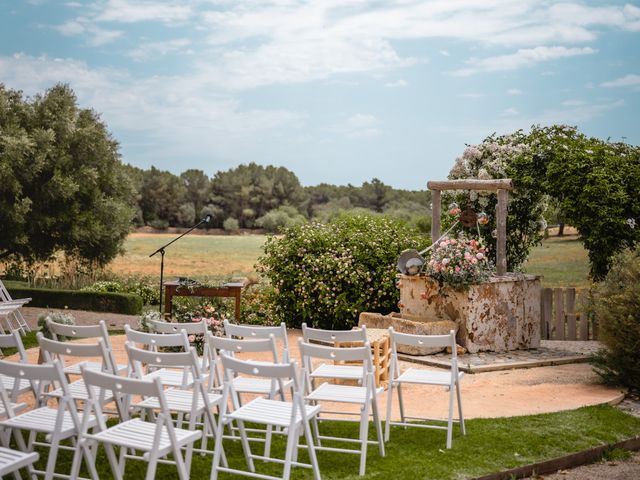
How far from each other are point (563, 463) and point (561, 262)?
52.1 ft

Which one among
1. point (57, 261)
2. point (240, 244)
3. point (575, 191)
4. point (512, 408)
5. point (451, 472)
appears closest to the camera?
point (451, 472)

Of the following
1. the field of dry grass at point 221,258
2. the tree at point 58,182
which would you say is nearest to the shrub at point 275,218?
the field of dry grass at point 221,258

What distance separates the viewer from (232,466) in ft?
18.3

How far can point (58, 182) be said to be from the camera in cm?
2111

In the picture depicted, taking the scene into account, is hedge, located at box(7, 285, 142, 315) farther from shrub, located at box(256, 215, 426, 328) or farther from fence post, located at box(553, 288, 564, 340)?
fence post, located at box(553, 288, 564, 340)

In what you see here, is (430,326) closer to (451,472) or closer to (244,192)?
(451,472)

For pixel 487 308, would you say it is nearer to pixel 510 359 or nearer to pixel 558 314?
pixel 510 359

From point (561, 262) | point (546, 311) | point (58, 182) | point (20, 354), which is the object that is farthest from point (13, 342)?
point (561, 262)

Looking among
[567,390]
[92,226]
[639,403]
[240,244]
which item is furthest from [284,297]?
[240,244]

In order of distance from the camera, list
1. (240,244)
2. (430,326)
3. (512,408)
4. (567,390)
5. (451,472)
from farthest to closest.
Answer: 1. (240,244)
2. (430,326)
3. (567,390)
4. (512,408)
5. (451,472)

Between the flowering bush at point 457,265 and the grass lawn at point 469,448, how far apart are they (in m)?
3.47

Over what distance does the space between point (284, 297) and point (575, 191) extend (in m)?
5.13

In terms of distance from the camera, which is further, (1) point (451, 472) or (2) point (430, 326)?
(2) point (430, 326)

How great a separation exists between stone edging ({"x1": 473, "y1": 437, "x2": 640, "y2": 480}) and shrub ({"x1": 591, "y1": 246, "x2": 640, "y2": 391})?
176cm
